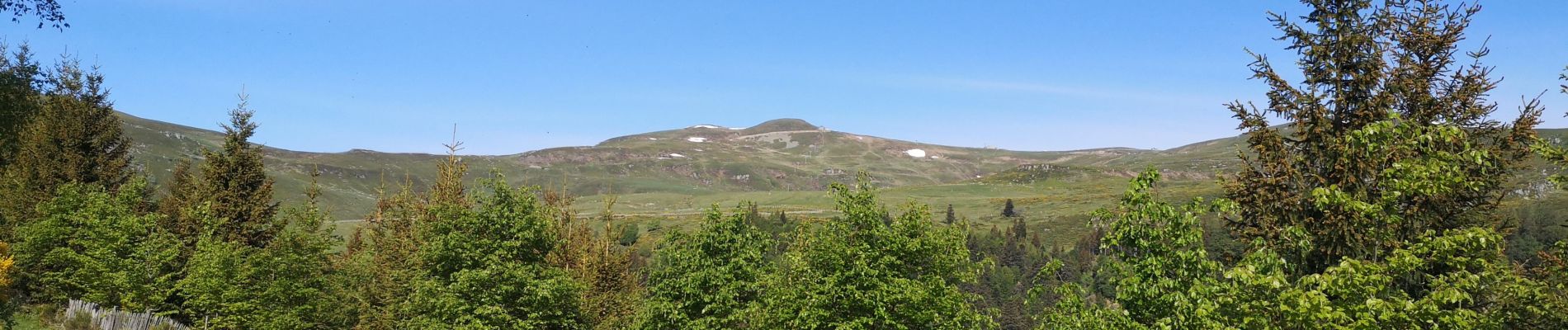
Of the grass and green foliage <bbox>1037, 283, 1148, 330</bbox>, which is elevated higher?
green foliage <bbox>1037, 283, 1148, 330</bbox>

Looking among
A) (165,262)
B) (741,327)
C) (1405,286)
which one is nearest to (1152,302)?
(1405,286)

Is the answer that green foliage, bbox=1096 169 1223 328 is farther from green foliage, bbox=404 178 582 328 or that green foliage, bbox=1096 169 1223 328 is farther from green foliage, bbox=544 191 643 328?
green foliage, bbox=544 191 643 328

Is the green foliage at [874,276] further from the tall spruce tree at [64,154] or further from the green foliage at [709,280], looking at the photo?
the tall spruce tree at [64,154]

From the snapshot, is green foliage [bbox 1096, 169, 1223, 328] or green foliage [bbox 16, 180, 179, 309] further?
green foliage [bbox 16, 180, 179, 309]

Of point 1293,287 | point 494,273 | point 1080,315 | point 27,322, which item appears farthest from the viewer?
point 27,322

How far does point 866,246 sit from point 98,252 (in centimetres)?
3320

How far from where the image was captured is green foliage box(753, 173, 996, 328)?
82.2ft

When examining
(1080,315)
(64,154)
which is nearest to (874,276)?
(1080,315)

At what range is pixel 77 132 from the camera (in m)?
49.1

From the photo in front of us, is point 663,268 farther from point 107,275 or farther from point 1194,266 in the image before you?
point 107,275

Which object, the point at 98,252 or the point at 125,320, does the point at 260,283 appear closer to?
the point at 125,320

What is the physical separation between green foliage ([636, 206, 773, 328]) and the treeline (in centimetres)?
10

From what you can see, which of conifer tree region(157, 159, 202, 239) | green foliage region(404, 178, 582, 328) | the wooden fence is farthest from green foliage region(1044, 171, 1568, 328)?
conifer tree region(157, 159, 202, 239)

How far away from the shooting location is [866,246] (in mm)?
25625
